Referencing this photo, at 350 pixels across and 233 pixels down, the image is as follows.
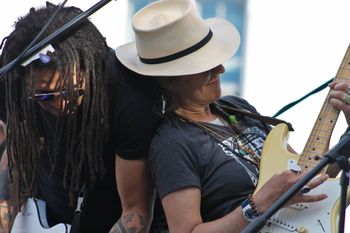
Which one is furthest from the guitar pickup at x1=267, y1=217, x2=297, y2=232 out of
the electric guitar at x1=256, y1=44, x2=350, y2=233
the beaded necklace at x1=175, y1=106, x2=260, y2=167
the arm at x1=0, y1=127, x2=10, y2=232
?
the arm at x1=0, y1=127, x2=10, y2=232

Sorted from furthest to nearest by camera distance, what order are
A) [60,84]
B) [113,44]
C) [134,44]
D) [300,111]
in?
[113,44] → [300,111] → [134,44] → [60,84]

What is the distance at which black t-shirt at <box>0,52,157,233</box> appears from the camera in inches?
109

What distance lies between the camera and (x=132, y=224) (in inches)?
113

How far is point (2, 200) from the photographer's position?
319cm

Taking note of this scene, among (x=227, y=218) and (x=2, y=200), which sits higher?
(x=227, y=218)

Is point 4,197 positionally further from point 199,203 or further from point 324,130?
point 324,130

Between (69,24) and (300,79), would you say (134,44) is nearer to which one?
(69,24)

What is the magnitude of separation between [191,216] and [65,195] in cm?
57

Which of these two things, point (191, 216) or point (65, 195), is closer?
point (191, 216)

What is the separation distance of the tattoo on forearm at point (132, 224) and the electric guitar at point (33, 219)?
224 mm

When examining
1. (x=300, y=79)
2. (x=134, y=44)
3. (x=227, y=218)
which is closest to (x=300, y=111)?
(x=300, y=79)

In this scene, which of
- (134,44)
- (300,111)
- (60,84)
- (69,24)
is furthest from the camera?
(300,111)

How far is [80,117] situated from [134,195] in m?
0.29

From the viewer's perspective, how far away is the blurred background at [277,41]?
502cm
